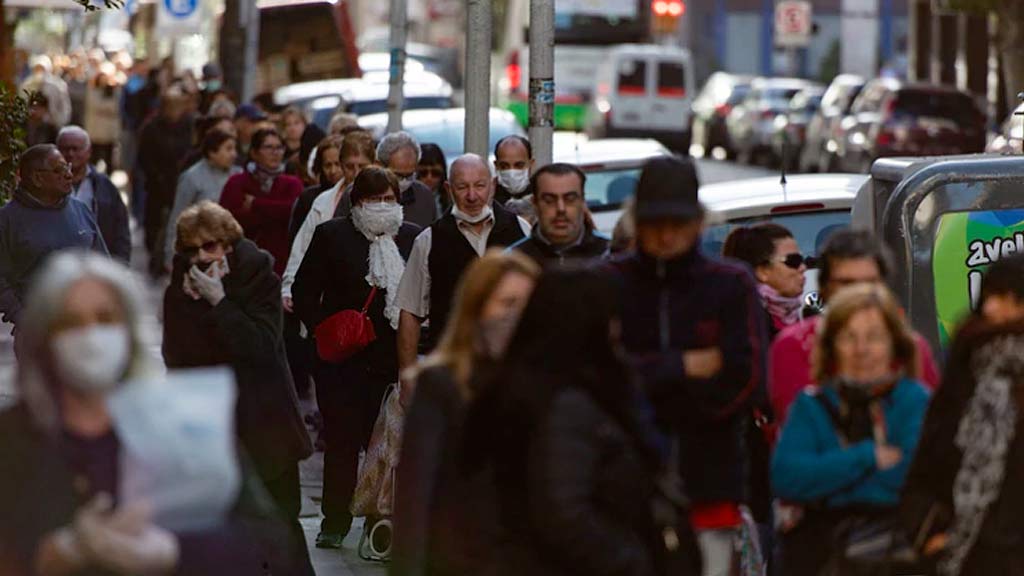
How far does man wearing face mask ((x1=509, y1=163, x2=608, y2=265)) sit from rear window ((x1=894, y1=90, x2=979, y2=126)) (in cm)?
2854

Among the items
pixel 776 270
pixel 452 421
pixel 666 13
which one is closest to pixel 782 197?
pixel 776 270

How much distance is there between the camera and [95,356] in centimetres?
533

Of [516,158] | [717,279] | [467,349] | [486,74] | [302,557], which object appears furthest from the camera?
[486,74]

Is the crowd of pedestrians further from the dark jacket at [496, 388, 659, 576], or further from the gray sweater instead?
the gray sweater

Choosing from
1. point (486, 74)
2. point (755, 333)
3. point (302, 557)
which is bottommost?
point (302, 557)

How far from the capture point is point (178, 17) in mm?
29766

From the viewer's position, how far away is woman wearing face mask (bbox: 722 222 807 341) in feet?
28.0

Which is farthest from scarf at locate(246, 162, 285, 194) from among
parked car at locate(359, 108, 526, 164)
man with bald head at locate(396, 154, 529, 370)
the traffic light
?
Answer: the traffic light

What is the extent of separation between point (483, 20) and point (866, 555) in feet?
25.1

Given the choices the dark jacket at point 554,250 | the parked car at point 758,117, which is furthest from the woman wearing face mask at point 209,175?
the parked car at point 758,117

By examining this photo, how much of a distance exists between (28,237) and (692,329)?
568 centimetres

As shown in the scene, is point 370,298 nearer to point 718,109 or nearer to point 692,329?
point 692,329

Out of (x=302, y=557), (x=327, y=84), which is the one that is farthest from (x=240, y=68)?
(x=302, y=557)

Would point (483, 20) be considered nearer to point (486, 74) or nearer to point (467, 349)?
point (486, 74)
